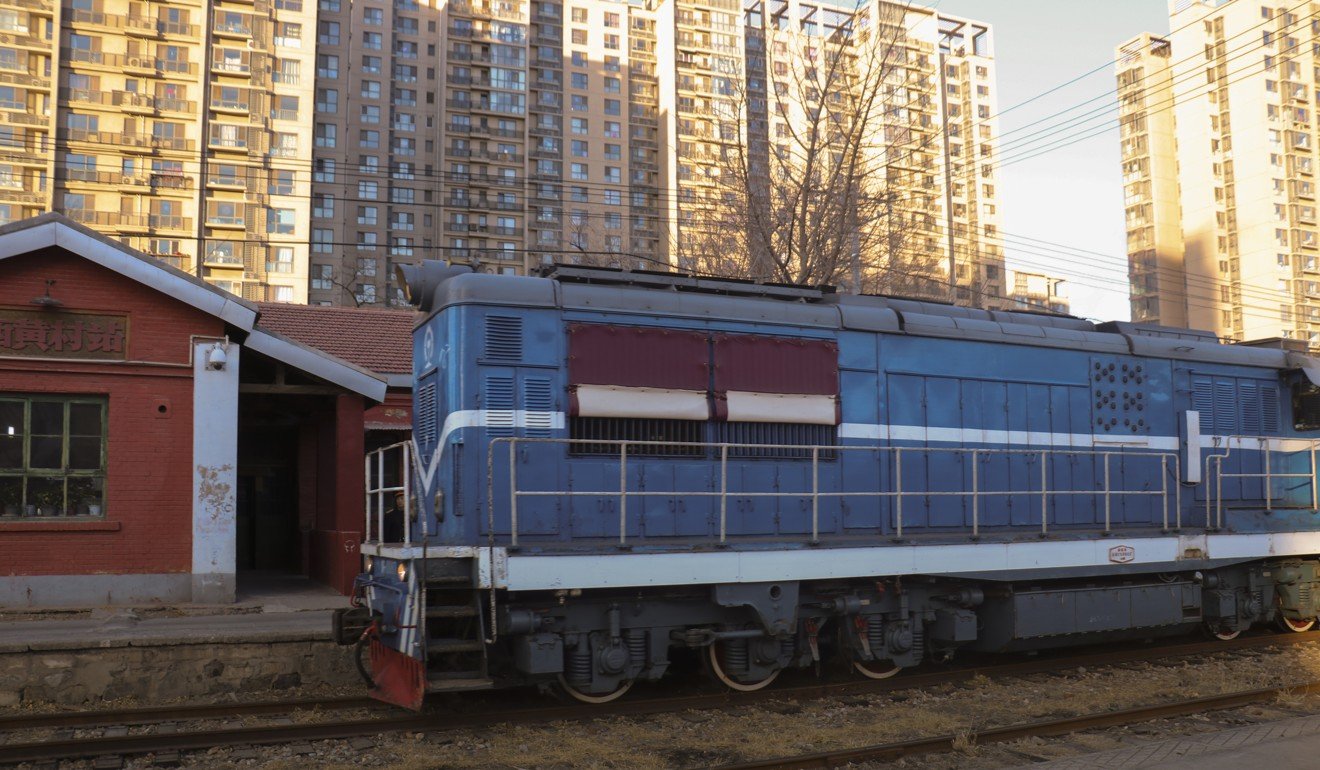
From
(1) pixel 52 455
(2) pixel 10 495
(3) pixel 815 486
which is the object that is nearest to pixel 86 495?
(1) pixel 52 455

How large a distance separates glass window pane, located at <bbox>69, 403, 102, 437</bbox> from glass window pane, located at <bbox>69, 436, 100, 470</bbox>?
0.08 meters

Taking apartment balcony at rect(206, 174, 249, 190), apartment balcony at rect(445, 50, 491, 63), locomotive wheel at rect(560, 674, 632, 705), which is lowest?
locomotive wheel at rect(560, 674, 632, 705)

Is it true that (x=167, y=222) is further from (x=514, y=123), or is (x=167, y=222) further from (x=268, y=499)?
(x=268, y=499)

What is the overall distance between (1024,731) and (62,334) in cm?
1273

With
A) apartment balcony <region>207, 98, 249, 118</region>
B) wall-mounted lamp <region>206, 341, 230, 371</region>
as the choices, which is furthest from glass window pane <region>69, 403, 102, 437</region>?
apartment balcony <region>207, 98, 249, 118</region>

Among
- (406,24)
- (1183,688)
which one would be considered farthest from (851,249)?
(406,24)

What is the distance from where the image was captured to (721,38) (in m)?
80.7

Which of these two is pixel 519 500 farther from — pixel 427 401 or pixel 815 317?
pixel 815 317

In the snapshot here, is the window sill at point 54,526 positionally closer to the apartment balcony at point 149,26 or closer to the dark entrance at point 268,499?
the dark entrance at point 268,499

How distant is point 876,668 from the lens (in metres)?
9.78

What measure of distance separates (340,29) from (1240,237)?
225 ft

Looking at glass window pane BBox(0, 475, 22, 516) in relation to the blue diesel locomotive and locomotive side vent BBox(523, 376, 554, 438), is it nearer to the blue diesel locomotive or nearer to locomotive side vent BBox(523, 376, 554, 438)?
the blue diesel locomotive

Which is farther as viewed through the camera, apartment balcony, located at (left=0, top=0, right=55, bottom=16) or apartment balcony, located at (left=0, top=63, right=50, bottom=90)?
apartment balcony, located at (left=0, top=63, right=50, bottom=90)

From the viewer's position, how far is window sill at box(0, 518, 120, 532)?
42.0 ft
